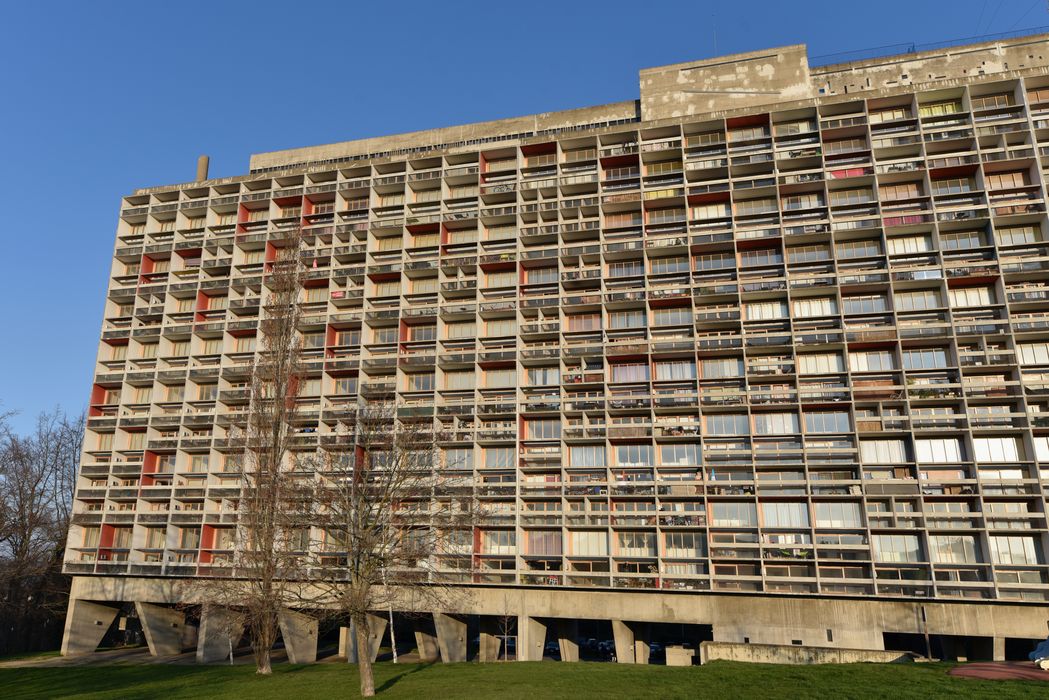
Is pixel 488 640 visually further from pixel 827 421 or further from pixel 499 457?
pixel 827 421

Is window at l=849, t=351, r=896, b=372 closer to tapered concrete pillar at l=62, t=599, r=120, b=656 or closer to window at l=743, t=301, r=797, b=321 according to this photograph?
window at l=743, t=301, r=797, b=321

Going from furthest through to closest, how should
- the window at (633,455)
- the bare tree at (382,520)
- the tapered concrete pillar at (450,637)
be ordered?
the window at (633,455), the tapered concrete pillar at (450,637), the bare tree at (382,520)

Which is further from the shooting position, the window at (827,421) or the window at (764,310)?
the window at (764,310)

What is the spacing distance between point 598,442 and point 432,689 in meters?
25.4

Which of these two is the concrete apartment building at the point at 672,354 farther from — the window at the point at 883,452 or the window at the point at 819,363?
the window at the point at 883,452

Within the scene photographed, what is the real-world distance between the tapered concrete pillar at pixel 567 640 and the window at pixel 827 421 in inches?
926

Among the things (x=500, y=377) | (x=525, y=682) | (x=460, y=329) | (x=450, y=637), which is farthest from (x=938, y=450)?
(x=450, y=637)

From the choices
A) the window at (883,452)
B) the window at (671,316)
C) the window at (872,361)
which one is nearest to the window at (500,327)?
the window at (671,316)

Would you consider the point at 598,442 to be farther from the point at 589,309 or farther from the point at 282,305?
the point at 282,305

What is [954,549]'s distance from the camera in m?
48.0

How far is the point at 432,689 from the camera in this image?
33.6m

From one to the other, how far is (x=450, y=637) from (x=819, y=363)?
34084 mm

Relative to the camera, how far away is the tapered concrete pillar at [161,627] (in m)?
59.8

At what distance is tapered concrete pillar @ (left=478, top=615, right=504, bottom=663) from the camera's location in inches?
2213
